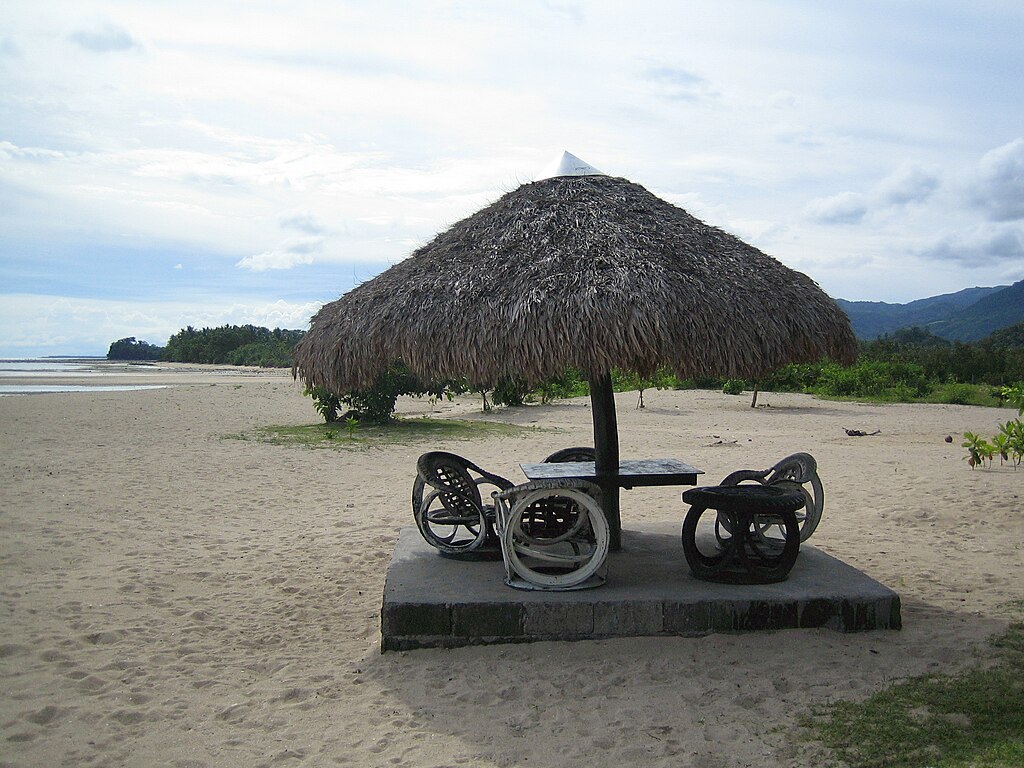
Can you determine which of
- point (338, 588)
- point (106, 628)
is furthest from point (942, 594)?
point (106, 628)

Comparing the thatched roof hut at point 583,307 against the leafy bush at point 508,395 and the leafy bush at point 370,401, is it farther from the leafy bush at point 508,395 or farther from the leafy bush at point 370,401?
the leafy bush at point 508,395

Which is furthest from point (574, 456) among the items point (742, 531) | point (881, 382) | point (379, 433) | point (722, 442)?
point (881, 382)

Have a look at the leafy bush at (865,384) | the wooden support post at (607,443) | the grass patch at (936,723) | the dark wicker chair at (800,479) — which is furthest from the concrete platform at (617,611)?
the leafy bush at (865,384)

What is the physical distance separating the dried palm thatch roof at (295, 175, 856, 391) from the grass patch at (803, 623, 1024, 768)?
1.86 m

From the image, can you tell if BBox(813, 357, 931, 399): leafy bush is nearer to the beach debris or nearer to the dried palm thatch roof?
the beach debris

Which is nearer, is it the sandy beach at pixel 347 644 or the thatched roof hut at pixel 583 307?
the sandy beach at pixel 347 644

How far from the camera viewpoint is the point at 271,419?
17.6 meters

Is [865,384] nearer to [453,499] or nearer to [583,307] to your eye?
[453,499]

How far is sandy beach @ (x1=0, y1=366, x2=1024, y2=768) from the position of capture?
355cm

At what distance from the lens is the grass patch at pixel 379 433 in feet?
43.0

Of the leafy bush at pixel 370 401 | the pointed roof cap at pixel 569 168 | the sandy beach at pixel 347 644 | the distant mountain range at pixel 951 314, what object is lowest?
the sandy beach at pixel 347 644

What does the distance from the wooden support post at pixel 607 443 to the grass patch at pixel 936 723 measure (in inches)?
80.1

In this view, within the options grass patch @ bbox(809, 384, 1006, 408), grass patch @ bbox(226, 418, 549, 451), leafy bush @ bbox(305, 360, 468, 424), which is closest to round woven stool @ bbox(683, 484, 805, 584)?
grass patch @ bbox(226, 418, 549, 451)

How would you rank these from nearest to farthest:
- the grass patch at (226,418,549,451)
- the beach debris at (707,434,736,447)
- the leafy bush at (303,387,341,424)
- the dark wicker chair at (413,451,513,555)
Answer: the dark wicker chair at (413,451,513,555), the grass patch at (226,418,549,451), the beach debris at (707,434,736,447), the leafy bush at (303,387,341,424)
